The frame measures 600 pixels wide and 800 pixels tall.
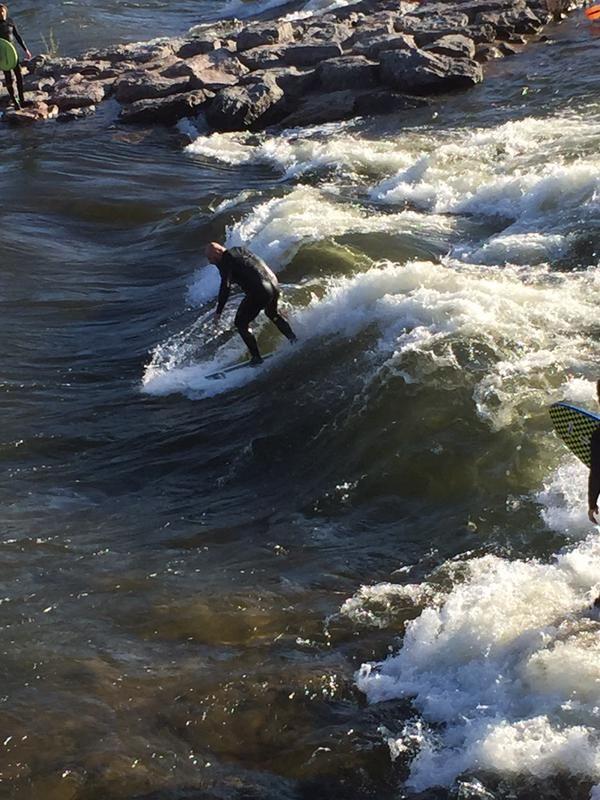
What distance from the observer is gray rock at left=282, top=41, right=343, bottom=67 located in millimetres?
23484

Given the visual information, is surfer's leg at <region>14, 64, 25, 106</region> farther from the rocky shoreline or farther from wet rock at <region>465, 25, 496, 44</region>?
wet rock at <region>465, 25, 496, 44</region>

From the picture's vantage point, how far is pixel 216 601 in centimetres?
774

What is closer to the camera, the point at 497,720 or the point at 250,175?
the point at 497,720

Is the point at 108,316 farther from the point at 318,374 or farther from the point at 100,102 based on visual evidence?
the point at 100,102

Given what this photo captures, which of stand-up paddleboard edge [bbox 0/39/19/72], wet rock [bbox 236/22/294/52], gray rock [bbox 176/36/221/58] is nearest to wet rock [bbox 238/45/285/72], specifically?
wet rock [bbox 236/22/294/52]

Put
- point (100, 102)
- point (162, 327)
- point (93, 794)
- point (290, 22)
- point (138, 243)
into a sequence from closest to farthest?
1. point (93, 794)
2. point (162, 327)
3. point (138, 243)
4. point (100, 102)
5. point (290, 22)

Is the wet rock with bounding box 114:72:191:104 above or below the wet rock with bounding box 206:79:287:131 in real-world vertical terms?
above

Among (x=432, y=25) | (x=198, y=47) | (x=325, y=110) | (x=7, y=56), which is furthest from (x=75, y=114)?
(x=432, y=25)

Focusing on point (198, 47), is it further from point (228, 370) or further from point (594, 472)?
point (594, 472)

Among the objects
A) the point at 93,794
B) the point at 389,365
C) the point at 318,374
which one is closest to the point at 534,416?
the point at 389,365

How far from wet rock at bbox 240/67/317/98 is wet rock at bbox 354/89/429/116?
5.36 feet

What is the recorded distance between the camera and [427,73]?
20.9 m

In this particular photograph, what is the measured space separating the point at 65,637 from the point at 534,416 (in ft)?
14.0

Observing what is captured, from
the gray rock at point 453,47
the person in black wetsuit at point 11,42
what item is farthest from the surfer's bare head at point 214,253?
the person in black wetsuit at point 11,42
